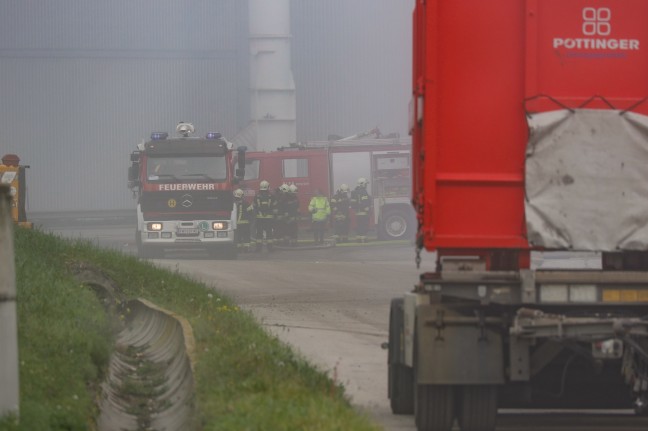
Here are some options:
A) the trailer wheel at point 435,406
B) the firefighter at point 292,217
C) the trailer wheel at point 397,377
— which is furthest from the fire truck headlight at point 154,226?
the trailer wheel at point 435,406

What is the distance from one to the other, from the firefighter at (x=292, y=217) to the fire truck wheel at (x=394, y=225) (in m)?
3.64

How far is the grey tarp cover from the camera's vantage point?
7.93 m

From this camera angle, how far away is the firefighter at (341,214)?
3744 centimetres

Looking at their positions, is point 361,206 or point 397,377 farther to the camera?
point 361,206

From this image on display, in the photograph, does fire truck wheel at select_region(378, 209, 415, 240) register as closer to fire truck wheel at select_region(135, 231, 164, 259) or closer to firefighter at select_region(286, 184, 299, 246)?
firefighter at select_region(286, 184, 299, 246)

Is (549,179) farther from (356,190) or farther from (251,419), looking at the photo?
(356,190)

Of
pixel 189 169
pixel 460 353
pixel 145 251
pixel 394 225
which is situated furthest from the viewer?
pixel 394 225

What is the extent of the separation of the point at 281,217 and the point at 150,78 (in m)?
19.3

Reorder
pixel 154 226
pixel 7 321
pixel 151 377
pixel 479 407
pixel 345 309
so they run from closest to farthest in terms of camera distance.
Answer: pixel 7 321 < pixel 479 407 < pixel 151 377 < pixel 345 309 < pixel 154 226

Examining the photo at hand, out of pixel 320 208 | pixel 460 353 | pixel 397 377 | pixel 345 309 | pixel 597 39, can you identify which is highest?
pixel 597 39

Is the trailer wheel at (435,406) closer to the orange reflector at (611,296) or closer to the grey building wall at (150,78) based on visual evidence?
the orange reflector at (611,296)

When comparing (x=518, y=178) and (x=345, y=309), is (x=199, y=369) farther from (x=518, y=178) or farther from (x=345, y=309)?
(x=345, y=309)

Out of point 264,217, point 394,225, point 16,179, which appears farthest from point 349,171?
point 16,179

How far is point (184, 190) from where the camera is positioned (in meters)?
30.8
